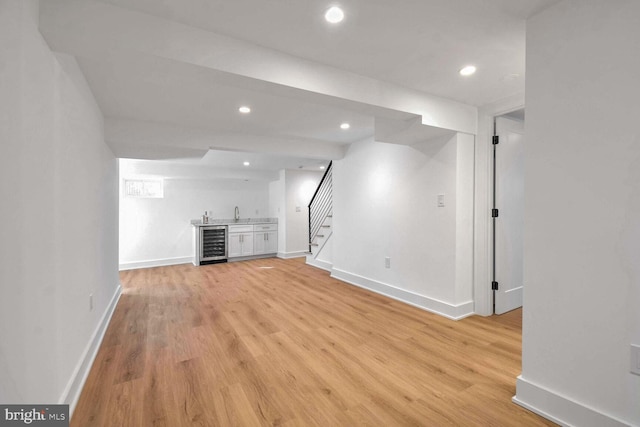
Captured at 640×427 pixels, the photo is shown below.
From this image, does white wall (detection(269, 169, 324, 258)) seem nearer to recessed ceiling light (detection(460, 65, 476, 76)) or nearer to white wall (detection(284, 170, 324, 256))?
white wall (detection(284, 170, 324, 256))

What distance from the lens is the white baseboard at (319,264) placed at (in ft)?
19.2

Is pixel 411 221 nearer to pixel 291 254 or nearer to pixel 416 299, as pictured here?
pixel 416 299

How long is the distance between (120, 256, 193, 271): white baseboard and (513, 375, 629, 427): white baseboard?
6950 mm

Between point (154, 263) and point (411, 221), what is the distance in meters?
5.90

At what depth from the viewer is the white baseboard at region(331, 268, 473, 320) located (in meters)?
3.23

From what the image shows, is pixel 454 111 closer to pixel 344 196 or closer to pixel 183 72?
pixel 344 196

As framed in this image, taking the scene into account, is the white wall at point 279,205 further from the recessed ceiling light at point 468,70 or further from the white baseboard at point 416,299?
the recessed ceiling light at point 468,70

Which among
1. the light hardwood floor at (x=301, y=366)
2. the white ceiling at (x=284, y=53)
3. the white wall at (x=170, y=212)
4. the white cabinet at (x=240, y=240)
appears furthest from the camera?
the white cabinet at (x=240, y=240)

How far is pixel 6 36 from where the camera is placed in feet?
3.60

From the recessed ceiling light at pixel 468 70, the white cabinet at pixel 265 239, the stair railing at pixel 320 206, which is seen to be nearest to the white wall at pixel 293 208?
the white cabinet at pixel 265 239

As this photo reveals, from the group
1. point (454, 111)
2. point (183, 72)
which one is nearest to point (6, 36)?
point (183, 72)

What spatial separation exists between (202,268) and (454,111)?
5719 mm

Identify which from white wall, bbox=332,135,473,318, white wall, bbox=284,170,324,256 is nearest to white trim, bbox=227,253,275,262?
white wall, bbox=284,170,324,256

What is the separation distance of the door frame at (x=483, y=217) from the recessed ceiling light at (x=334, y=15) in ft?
7.47
